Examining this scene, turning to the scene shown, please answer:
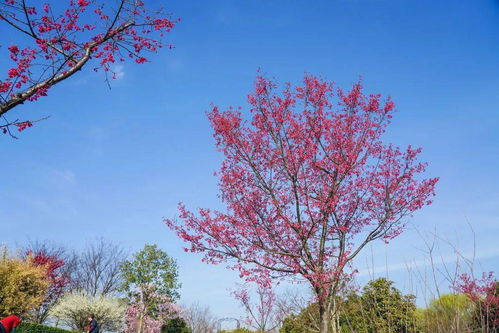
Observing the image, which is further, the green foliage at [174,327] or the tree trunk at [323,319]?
the green foliage at [174,327]

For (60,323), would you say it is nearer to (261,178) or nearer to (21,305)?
(21,305)

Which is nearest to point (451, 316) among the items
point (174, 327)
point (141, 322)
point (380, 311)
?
point (380, 311)

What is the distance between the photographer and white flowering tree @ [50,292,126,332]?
2661cm

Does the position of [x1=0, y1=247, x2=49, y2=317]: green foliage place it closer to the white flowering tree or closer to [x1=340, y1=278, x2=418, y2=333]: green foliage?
the white flowering tree

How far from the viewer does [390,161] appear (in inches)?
379

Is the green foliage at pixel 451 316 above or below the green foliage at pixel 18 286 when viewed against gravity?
below

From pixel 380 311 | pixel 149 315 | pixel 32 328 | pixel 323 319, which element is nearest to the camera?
pixel 323 319

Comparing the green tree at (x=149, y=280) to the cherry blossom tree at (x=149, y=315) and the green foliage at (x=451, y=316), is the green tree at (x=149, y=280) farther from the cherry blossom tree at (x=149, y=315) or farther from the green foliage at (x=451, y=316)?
the green foliage at (x=451, y=316)

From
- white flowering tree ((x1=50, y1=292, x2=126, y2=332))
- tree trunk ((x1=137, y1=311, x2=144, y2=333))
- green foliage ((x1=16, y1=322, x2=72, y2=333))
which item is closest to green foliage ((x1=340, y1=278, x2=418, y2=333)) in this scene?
green foliage ((x1=16, y1=322, x2=72, y2=333))

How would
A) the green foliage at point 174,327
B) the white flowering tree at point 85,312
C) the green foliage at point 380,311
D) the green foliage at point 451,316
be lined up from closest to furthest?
the green foliage at point 451,316, the green foliage at point 380,311, the white flowering tree at point 85,312, the green foliage at point 174,327

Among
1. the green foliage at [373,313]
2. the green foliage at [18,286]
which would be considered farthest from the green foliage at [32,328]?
the green foliage at [373,313]

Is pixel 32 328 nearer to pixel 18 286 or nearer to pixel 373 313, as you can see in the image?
pixel 18 286

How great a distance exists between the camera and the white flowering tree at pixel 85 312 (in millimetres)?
26609

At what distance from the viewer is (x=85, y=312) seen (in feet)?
88.9
